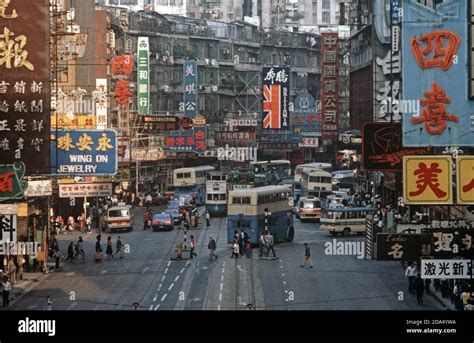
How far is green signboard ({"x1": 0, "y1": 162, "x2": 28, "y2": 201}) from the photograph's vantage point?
24873mm

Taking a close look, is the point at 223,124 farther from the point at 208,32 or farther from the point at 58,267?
the point at 58,267

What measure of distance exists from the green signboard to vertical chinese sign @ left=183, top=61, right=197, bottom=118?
194ft

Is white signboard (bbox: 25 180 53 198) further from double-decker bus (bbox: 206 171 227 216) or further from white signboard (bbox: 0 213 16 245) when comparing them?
double-decker bus (bbox: 206 171 227 216)

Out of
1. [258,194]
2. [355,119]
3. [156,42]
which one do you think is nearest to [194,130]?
[355,119]

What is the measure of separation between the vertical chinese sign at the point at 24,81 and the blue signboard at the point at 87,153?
87.5 inches

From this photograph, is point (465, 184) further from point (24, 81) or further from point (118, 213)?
point (118, 213)

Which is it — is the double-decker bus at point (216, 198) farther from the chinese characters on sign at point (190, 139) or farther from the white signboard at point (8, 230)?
the white signboard at point (8, 230)

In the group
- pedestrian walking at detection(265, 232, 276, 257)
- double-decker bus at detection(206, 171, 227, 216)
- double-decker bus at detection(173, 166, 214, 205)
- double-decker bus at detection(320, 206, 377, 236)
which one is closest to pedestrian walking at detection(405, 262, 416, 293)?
pedestrian walking at detection(265, 232, 276, 257)

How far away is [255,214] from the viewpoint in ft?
140

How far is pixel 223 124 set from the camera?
97188 millimetres

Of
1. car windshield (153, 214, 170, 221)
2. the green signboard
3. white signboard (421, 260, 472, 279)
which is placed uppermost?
the green signboard

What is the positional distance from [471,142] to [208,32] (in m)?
71.3

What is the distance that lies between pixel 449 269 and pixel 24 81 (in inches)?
500

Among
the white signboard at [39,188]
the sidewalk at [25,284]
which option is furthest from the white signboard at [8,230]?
the white signboard at [39,188]
